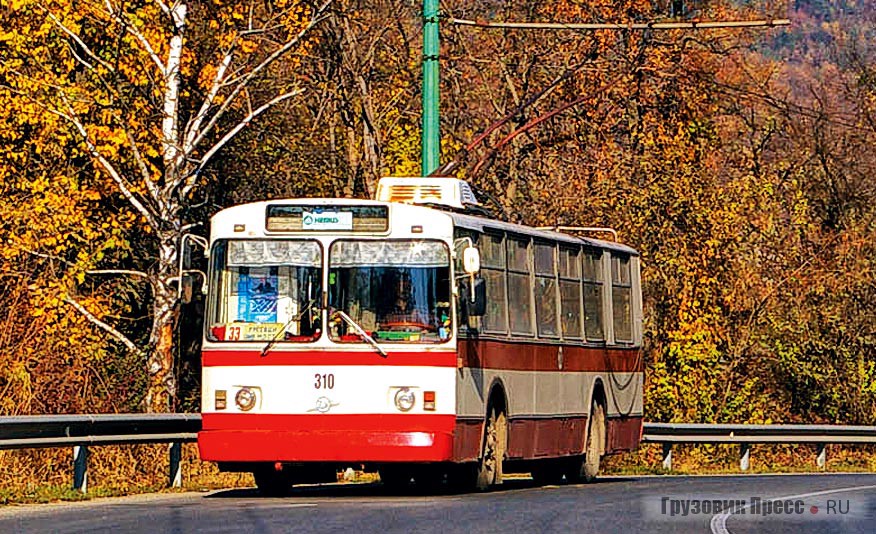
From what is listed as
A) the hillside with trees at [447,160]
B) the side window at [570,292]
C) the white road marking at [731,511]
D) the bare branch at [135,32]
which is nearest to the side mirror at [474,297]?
the white road marking at [731,511]

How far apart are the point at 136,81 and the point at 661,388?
56.2 feet

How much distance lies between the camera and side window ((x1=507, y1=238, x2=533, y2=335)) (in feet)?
68.6

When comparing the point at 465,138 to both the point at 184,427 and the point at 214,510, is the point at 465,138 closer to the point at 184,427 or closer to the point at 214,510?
the point at 184,427

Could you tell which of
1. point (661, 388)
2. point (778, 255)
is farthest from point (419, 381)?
point (778, 255)

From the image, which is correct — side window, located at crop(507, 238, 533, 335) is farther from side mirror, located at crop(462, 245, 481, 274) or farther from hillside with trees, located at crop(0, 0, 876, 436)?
hillside with trees, located at crop(0, 0, 876, 436)

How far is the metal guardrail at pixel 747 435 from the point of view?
3072cm

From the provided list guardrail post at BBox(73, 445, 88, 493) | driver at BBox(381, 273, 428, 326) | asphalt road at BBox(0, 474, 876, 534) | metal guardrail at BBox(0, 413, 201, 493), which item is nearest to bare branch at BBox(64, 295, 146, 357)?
metal guardrail at BBox(0, 413, 201, 493)

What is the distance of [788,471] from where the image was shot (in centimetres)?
3206

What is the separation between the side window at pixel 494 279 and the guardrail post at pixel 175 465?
390 cm

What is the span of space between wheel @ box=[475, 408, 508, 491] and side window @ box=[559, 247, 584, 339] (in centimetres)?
250

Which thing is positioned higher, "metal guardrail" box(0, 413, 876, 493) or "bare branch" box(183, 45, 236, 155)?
"bare branch" box(183, 45, 236, 155)

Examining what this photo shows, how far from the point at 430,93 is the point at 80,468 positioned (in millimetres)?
7418

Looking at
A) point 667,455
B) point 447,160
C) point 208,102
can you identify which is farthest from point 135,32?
point 447,160

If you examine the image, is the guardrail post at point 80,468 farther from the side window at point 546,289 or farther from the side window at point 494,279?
the side window at point 546,289
